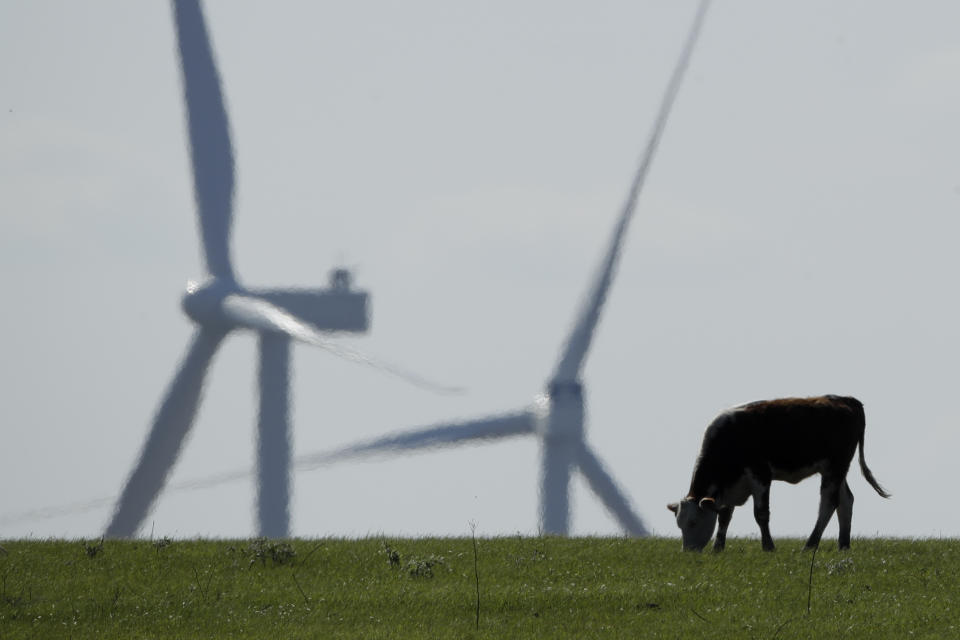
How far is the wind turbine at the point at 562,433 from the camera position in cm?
5716

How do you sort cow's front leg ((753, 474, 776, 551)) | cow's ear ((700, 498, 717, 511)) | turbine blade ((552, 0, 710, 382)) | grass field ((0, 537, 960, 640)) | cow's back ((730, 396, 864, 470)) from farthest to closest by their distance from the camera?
turbine blade ((552, 0, 710, 382)), cow's back ((730, 396, 864, 470)), cow's front leg ((753, 474, 776, 551)), cow's ear ((700, 498, 717, 511)), grass field ((0, 537, 960, 640))

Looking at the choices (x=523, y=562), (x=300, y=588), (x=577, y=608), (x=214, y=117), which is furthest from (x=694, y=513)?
(x=214, y=117)

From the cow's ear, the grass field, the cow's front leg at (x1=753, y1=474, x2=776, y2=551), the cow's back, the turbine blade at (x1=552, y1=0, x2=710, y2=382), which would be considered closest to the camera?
the grass field

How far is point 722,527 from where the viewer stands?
2297 centimetres

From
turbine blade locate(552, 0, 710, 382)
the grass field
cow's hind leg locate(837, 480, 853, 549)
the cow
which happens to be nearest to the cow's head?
the cow

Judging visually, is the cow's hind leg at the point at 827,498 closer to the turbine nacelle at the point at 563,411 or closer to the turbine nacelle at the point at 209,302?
the turbine nacelle at the point at 563,411

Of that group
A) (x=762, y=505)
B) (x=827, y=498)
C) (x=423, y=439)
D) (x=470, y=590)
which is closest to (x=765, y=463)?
(x=762, y=505)

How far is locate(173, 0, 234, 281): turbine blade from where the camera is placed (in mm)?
61781

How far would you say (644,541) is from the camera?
77.6 ft

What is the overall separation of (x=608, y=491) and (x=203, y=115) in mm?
20716

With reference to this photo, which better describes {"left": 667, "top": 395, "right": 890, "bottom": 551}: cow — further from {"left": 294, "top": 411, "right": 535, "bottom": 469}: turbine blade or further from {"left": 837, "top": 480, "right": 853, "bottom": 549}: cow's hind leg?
{"left": 294, "top": 411, "right": 535, "bottom": 469}: turbine blade

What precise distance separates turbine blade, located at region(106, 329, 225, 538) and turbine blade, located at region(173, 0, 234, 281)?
5.61 m

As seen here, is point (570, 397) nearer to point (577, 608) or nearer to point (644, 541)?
point (644, 541)

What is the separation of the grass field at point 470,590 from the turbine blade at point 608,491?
129 feet
